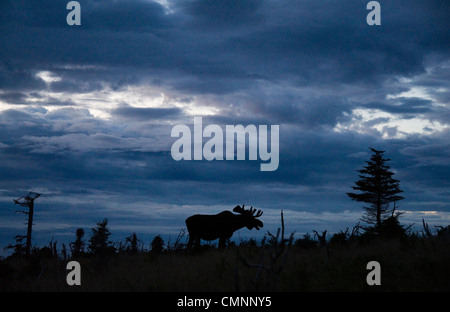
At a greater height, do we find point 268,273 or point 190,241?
point 190,241

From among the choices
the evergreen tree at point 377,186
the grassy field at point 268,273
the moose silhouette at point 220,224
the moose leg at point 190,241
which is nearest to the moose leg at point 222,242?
the moose silhouette at point 220,224

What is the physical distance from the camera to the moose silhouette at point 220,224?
18781mm

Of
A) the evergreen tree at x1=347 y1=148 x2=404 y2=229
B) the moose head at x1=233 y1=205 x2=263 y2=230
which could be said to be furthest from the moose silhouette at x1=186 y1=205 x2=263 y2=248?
the evergreen tree at x1=347 y1=148 x2=404 y2=229

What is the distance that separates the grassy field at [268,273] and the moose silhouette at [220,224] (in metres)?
2.82

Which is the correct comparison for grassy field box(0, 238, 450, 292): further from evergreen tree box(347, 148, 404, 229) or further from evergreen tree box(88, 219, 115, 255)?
evergreen tree box(347, 148, 404, 229)

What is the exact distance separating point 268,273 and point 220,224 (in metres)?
9.55

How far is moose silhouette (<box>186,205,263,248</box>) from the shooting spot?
18.8 meters

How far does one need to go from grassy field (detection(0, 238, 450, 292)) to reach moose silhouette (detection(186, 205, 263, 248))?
9.26ft

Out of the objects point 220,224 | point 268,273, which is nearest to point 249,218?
point 220,224

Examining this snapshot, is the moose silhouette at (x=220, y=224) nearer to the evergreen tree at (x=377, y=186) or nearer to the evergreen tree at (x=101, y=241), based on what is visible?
the evergreen tree at (x=101, y=241)

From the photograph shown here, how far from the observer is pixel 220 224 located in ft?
61.7

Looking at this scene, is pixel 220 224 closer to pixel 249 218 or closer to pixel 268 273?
pixel 249 218
